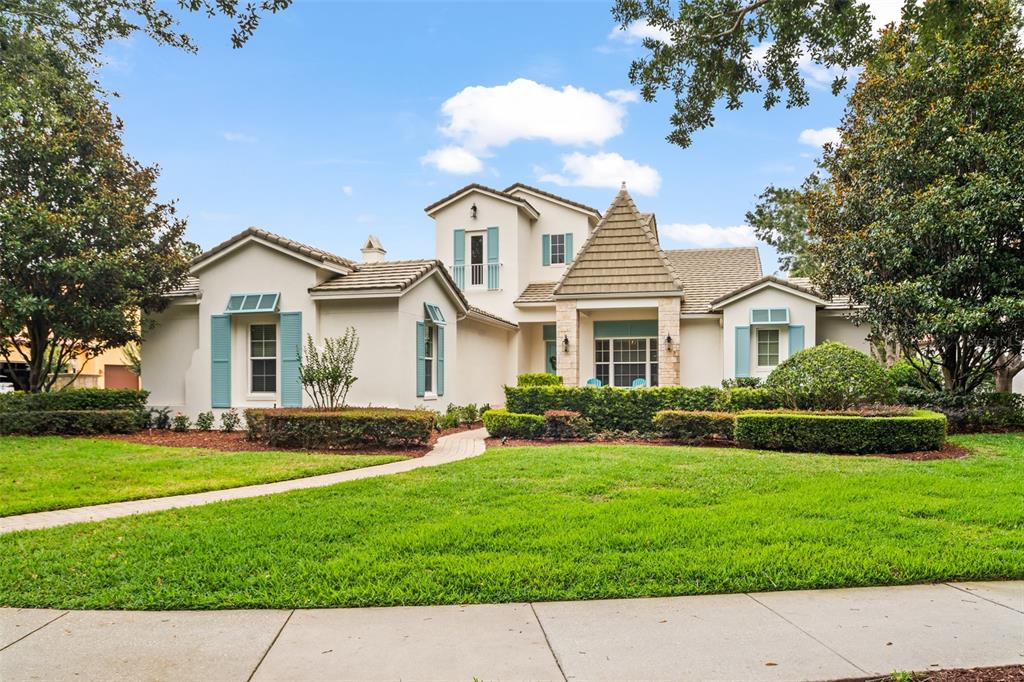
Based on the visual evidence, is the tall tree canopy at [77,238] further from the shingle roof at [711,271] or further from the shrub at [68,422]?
the shingle roof at [711,271]

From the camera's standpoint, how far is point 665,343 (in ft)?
61.1

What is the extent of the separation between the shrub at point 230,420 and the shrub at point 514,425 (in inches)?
235

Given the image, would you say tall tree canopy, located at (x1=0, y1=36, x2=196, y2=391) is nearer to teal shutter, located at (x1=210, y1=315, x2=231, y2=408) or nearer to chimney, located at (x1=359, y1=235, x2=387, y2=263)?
teal shutter, located at (x1=210, y1=315, x2=231, y2=408)

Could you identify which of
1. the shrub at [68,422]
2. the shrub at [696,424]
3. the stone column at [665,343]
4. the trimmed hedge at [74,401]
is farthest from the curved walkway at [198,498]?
the stone column at [665,343]

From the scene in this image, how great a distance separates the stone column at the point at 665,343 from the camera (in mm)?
18594

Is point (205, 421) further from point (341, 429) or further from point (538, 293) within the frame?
point (538, 293)

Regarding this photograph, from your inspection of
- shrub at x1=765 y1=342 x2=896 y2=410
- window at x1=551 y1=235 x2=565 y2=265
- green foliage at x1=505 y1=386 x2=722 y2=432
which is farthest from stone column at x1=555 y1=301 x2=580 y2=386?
shrub at x1=765 y1=342 x2=896 y2=410

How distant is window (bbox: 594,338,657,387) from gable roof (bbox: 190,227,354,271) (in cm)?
837

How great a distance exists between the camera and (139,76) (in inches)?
432

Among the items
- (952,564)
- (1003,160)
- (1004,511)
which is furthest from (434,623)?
(1003,160)

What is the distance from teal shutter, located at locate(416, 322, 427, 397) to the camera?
15516mm

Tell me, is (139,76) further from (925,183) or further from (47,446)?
(925,183)

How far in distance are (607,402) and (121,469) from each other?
365 inches

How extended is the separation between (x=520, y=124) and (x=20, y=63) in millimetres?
12826
